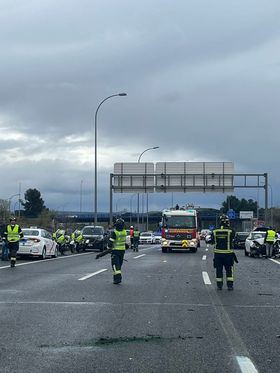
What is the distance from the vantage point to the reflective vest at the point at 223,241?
47.9ft

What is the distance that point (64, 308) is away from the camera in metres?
11.1

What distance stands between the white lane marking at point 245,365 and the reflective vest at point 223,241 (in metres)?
7.43

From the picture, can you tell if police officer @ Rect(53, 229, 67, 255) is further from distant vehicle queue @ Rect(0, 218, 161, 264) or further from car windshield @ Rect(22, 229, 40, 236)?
car windshield @ Rect(22, 229, 40, 236)

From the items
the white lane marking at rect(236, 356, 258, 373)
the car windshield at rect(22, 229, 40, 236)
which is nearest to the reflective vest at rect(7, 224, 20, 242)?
the car windshield at rect(22, 229, 40, 236)

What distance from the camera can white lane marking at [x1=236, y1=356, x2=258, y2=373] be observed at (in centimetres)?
657

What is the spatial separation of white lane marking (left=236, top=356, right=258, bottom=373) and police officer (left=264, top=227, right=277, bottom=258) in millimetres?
23840

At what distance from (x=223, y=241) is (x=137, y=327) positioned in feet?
19.5

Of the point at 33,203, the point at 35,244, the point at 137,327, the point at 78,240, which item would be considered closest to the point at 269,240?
the point at 35,244

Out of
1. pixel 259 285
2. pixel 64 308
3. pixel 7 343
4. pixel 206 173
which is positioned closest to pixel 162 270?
pixel 259 285

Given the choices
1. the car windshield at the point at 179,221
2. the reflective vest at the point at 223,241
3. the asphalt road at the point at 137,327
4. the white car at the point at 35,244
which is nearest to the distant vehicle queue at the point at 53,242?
the white car at the point at 35,244

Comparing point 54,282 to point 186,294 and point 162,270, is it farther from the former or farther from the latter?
point 162,270

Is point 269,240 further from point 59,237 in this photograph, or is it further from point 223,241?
point 223,241

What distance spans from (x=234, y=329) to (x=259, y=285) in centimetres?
723

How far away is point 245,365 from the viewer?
22.4ft
